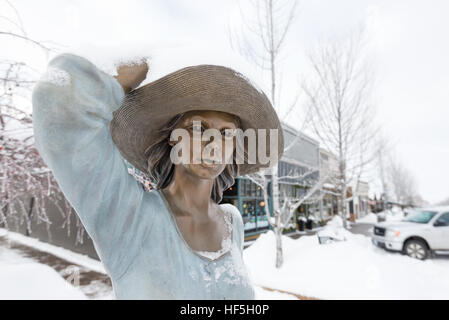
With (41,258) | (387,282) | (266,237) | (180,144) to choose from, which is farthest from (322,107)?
(41,258)

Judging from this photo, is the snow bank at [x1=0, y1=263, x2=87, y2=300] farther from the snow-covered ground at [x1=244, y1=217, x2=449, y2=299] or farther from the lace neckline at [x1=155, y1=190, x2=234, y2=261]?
the lace neckline at [x1=155, y1=190, x2=234, y2=261]

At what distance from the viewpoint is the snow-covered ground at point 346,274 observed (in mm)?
4562

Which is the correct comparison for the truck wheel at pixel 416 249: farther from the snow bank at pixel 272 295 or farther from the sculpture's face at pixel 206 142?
the sculpture's face at pixel 206 142

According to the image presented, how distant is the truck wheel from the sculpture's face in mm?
8974

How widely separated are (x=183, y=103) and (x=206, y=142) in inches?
7.9

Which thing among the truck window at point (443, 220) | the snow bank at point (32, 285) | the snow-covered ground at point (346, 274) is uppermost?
the truck window at point (443, 220)

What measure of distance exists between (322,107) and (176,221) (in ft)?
30.8

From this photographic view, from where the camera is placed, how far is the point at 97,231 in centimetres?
90

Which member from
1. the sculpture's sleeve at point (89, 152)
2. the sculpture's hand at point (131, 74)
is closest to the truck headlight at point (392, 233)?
the sculpture's sleeve at point (89, 152)

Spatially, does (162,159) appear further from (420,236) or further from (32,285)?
(420,236)

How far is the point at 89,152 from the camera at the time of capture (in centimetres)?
79

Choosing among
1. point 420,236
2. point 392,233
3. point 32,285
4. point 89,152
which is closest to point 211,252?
point 89,152

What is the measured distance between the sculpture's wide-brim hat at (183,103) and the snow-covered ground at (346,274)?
373 centimetres

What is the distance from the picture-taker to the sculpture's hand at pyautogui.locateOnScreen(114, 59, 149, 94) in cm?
87
